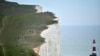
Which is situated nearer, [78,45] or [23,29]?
[23,29]

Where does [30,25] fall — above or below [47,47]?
above

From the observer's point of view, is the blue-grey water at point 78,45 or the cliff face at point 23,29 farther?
the blue-grey water at point 78,45

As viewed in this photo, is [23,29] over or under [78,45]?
under

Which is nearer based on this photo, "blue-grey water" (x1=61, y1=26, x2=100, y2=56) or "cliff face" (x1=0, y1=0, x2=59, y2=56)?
"cliff face" (x1=0, y1=0, x2=59, y2=56)

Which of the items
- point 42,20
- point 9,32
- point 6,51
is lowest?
point 6,51

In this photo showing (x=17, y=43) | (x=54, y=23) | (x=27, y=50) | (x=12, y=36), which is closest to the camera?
(x=27, y=50)

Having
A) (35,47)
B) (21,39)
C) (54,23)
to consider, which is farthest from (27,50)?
(54,23)

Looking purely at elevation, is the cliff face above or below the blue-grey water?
below

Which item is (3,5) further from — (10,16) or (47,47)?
(47,47)
